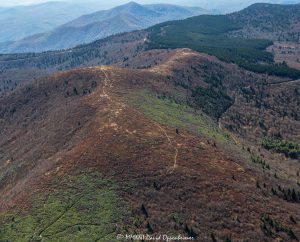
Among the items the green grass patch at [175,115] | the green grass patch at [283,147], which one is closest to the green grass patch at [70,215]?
the green grass patch at [175,115]

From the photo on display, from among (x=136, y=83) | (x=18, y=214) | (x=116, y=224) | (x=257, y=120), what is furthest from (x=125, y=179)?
(x=257, y=120)

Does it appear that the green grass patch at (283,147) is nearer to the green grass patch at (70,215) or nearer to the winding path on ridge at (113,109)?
the winding path on ridge at (113,109)

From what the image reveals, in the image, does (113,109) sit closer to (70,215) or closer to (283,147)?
(70,215)

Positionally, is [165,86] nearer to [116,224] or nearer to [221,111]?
[221,111]

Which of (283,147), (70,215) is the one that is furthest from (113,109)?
(283,147)

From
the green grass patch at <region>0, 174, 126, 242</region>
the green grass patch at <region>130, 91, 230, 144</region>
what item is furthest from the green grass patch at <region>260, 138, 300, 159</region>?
the green grass patch at <region>0, 174, 126, 242</region>
